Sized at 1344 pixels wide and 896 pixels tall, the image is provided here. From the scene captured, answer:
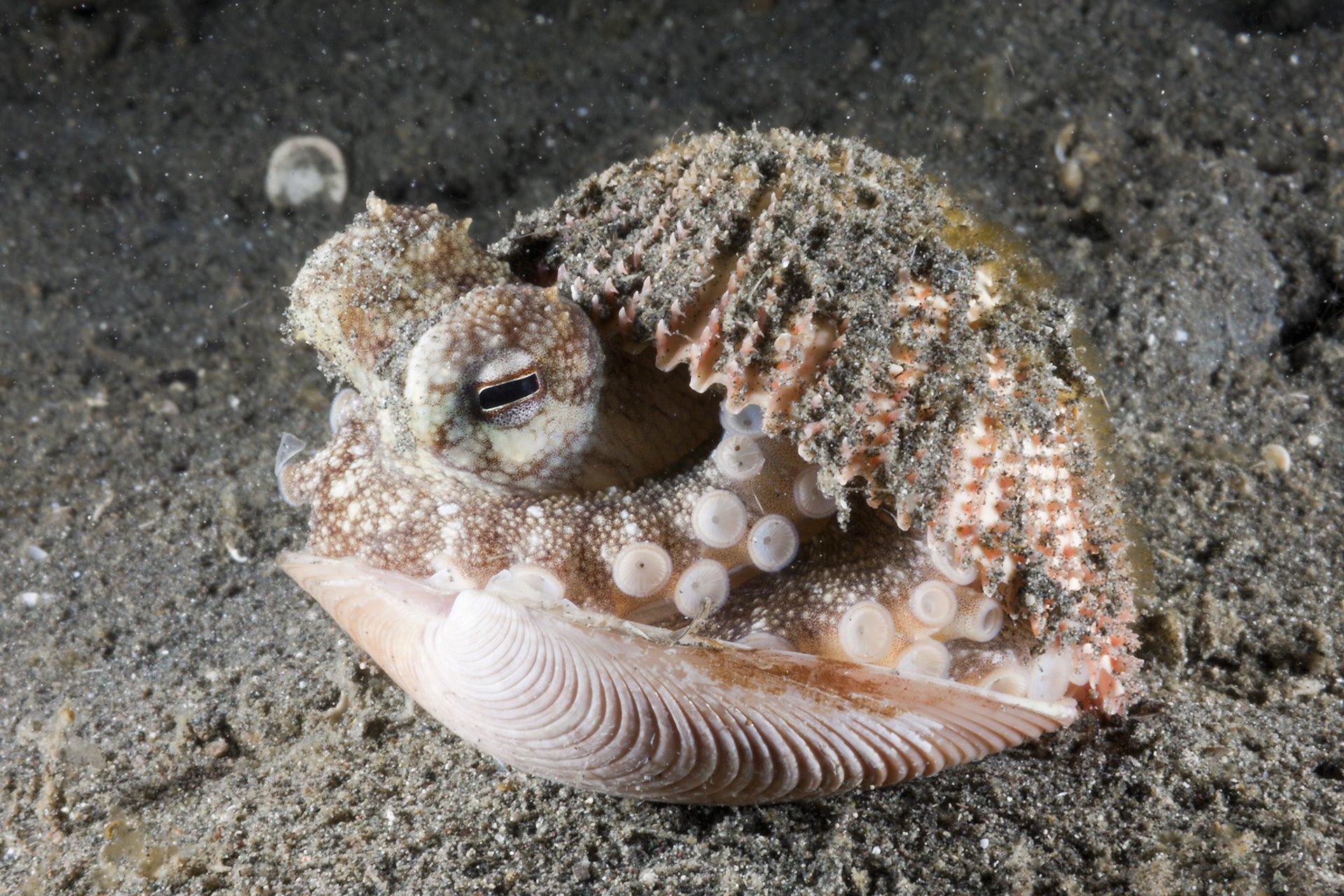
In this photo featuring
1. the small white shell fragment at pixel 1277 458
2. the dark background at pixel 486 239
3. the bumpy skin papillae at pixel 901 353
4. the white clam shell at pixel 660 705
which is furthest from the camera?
the small white shell fragment at pixel 1277 458

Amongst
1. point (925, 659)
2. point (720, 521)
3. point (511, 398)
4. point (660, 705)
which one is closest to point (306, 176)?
point (511, 398)

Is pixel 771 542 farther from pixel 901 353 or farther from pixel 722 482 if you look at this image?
pixel 901 353

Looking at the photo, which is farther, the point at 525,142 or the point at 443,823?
the point at 525,142

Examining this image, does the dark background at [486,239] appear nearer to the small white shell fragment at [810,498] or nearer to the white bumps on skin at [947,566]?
the white bumps on skin at [947,566]

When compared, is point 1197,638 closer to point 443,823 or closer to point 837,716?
point 837,716

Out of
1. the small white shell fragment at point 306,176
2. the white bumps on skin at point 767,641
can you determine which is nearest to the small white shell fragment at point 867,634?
the white bumps on skin at point 767,641

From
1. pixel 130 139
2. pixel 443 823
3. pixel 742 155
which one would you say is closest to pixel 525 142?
pixel 130 139
